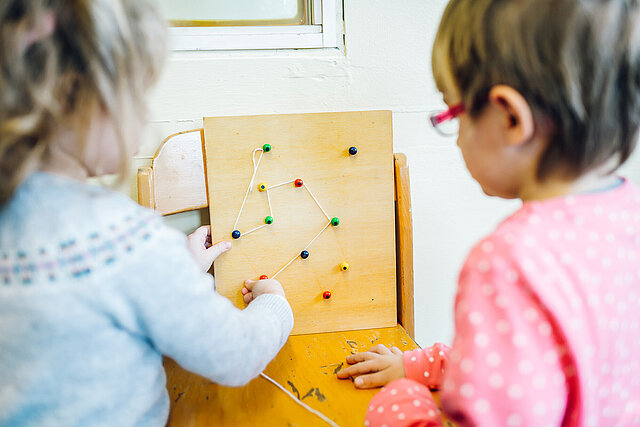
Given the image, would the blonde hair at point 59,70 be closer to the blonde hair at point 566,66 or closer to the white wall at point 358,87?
the blonde hair at point 566,66

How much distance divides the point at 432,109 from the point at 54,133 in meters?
0.74

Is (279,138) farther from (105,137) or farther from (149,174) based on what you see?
(105,137)

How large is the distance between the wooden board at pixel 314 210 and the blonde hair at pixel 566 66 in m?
0.38

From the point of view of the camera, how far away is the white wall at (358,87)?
35.2 inches

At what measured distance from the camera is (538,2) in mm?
419

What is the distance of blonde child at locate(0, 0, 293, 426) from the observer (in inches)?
16.4

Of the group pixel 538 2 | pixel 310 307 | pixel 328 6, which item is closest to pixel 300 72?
pixel 328 6

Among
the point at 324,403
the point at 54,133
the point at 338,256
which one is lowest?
the point at 324,403

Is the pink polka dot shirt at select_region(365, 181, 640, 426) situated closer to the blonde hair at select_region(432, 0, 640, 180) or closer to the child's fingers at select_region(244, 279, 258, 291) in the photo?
the blonde hair at select_region(432, 0, 640, 180)

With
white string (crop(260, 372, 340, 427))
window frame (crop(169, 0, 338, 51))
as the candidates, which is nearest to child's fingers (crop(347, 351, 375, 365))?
white string (crop(260, 372, 340, 427))

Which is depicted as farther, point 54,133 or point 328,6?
point 328,6

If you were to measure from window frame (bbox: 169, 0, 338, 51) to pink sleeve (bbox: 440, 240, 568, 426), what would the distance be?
2.08 ft

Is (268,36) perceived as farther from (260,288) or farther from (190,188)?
(260,288)

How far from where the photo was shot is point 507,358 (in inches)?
15.6
